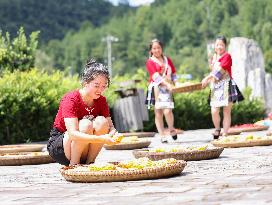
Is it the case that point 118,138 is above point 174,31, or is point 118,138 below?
below

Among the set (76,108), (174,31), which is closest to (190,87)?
(76,108)

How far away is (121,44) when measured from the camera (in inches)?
6398

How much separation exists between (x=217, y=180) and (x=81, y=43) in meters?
165

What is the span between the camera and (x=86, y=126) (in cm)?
634

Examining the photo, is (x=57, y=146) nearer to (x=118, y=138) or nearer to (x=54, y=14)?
(x=118, y=138)

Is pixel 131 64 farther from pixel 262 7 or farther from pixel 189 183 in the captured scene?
pixel 189 183

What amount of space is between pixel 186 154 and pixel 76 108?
1.46 m

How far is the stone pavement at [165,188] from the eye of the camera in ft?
14.4

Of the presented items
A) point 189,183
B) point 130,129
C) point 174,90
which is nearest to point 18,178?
point 189,183

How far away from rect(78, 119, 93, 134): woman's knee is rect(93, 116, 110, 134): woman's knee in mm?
65

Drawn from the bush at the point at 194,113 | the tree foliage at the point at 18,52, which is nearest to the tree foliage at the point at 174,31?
the bush at the point at 194,113

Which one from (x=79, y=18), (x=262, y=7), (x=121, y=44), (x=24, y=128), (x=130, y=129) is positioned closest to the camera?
(x=24, y=128)

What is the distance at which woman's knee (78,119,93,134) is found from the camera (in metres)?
6.32

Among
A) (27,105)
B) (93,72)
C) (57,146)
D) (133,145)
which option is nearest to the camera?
(93,72)
